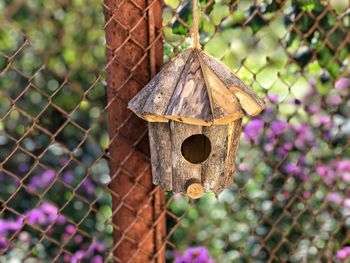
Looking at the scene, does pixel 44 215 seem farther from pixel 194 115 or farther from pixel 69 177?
pixel 194 115

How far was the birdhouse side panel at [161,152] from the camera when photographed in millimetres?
2082

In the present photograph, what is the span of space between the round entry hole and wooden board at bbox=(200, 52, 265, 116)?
8.7 inches

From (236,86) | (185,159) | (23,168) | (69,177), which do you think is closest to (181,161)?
(185,159)

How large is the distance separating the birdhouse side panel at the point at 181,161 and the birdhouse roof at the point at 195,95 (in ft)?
0.17

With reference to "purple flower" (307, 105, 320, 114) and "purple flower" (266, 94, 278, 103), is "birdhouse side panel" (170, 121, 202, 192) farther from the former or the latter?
"purple flower" (307, 105, 320, 114)

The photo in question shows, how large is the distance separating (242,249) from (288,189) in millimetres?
349

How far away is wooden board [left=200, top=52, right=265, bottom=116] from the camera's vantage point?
2023mm

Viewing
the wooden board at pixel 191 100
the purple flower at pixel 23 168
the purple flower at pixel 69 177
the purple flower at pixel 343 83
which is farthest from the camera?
the purple flower at pixel 23 168

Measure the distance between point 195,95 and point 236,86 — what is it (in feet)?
0.45

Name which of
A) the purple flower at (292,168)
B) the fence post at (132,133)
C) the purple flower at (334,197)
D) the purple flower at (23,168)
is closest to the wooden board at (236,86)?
the fence post at (132,133)

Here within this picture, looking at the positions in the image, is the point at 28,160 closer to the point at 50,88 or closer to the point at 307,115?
the point at 50,88

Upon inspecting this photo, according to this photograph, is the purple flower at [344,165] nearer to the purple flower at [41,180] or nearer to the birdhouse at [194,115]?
the birdhouse at [194,115]

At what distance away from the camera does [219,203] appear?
3.19m

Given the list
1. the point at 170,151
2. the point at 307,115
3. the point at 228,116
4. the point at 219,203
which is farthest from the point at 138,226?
the point at 307,115
